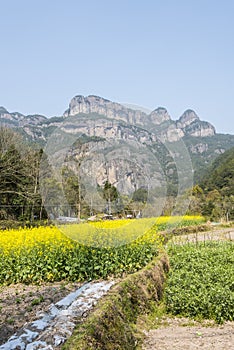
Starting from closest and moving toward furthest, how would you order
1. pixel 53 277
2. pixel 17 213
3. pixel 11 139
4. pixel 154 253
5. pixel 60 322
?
1. pixel 60 322
2. pixel 53 277
3. pixel 154 253
4. pixel 11 139
5. pixel 17 213

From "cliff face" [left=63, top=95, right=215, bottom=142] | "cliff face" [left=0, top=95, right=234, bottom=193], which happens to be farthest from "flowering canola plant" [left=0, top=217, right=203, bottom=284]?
"cliff face" [left=63, top=95, right=215, bottom=142]

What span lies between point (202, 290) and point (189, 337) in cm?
172

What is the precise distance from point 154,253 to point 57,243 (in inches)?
101

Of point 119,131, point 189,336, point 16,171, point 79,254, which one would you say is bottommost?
point 189,336

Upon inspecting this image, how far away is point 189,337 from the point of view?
18.0 ft

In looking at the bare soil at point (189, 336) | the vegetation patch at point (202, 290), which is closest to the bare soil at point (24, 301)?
the bare soil at point (189, 336)

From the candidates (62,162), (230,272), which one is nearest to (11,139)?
(62,162)

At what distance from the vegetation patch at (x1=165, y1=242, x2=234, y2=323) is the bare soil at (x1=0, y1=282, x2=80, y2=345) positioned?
2087 mm

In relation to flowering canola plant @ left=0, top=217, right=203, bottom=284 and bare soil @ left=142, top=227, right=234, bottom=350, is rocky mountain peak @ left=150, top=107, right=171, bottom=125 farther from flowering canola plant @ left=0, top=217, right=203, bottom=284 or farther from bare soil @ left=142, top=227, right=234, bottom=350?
bare soil @ left=142, top=227, right=234, bottom=350

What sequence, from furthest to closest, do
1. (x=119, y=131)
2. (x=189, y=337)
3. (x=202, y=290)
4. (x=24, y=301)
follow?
(x=119, y=131), (x=202, y=290), (x=24, y=301), (x=189, y=337)

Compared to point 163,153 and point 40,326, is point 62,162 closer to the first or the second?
point 163,153

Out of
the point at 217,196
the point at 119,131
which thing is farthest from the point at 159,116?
the point at 217,196

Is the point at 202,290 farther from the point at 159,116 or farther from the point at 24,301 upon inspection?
the point at 159,116

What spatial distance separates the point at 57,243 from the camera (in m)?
8.14
